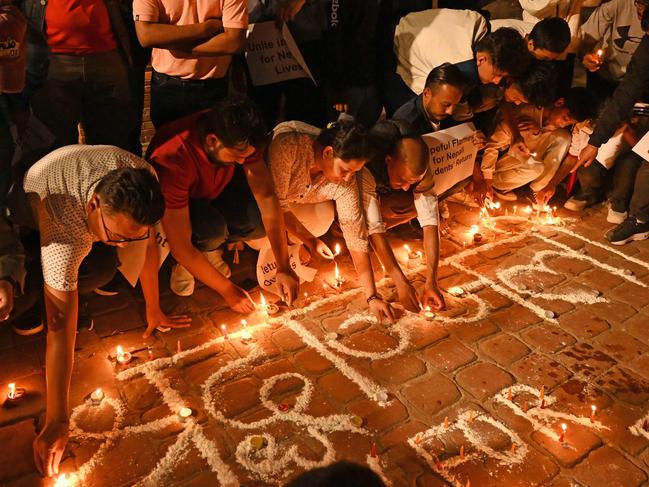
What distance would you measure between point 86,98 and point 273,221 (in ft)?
5.18

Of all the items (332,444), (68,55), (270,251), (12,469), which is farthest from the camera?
(270,251)

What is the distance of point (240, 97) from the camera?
3828 mm

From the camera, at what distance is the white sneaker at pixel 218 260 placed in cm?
466

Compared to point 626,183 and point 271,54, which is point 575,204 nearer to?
point 626,183

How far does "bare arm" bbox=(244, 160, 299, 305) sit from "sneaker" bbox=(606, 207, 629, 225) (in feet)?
11.7

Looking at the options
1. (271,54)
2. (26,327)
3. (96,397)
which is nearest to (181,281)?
(26,327)

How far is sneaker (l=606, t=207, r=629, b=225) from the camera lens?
20.2 ft

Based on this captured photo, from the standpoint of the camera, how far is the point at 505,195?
6.53m

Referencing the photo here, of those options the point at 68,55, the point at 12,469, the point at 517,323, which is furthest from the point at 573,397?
the point at 68,55

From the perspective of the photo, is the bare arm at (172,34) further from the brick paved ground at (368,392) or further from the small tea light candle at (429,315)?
the small tea light candle at (429,315)

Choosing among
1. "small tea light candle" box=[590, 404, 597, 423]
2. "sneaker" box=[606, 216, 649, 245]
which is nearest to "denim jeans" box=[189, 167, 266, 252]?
"small tea light candle" box=[590, 404, 597, 423]

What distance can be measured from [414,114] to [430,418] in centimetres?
282

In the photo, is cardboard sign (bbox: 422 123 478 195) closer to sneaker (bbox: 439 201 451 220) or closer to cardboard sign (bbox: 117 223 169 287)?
sneaker (bbox: 439 201 451 220)

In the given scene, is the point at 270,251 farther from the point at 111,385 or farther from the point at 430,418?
the point at 430,418
